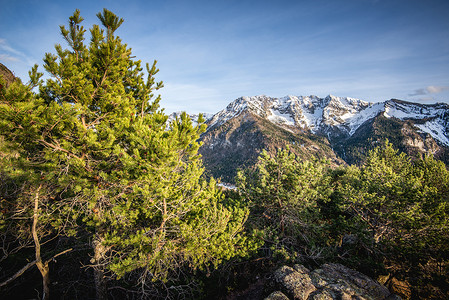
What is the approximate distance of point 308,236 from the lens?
9.86m

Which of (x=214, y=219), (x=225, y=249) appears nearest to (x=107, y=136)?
(x=214, y=219)

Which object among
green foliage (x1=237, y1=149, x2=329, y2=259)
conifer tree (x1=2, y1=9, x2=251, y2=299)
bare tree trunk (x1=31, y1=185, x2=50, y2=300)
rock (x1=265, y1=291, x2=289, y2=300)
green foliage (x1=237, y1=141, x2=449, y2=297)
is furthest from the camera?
green foliage (x1=237, y1=149, x2=329, y2=259)

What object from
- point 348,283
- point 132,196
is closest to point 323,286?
point 348,283

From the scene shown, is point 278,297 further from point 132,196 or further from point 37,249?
point 37,249

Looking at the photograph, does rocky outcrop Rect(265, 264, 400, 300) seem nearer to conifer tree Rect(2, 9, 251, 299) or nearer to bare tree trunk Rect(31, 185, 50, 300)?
conifer tree Rect(2, 9, 251, 299)

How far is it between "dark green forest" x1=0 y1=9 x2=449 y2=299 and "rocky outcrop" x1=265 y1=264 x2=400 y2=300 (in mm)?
1695

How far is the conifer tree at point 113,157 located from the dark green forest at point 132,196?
0.05 meters

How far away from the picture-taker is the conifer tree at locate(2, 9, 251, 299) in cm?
520

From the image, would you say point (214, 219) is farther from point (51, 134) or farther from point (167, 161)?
point (51, 134)

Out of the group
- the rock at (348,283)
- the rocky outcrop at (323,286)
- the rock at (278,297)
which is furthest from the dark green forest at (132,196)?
the rock at (278,297)

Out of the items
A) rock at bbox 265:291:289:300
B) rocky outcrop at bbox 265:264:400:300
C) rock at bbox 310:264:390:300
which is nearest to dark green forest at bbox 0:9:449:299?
rock at bbox 310:264:390:300

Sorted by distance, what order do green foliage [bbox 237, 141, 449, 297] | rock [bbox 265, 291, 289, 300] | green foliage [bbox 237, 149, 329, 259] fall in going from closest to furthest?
rock [bbox 265, 291, 289, 300]
green foliage [bbox 237, 141, 449, 297]
green foliage [bbox 237, 149, 329, 259]

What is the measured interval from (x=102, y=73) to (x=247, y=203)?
910 cm

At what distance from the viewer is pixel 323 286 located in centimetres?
646
